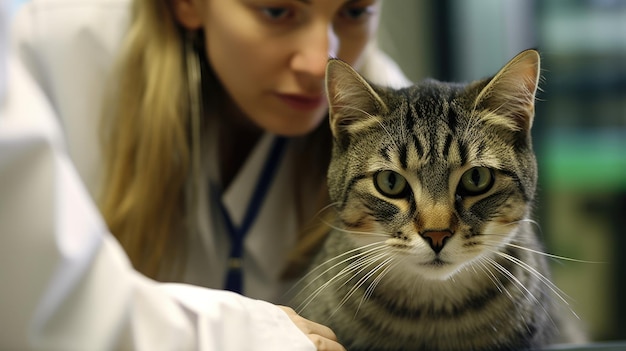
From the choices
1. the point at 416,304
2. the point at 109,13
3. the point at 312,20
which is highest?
the point at 312,20

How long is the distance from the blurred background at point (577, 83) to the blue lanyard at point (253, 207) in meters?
0.80

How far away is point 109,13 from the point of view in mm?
1104

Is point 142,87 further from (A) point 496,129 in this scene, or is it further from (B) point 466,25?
(B) point 466,25

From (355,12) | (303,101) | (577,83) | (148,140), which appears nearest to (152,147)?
(148,140)

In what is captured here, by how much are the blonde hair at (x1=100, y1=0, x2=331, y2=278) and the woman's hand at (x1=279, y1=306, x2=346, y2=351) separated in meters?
0.26

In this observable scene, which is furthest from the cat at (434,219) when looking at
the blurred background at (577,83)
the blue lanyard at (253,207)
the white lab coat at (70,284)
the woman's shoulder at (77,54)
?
the blurred background at (577,83)

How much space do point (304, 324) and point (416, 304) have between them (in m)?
0.19

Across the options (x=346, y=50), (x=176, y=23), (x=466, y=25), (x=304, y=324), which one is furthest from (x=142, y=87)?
(x=466, y=25)

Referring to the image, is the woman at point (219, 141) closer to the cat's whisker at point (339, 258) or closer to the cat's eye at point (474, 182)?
the cat's whisker at point (339, 258)

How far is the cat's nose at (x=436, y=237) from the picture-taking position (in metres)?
0.69

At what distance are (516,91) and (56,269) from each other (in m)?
0.49

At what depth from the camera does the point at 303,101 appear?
873 mm

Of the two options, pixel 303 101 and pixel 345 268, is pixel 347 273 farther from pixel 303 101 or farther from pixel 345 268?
pixel 303 101

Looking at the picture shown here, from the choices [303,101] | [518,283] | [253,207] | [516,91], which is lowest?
[253,207]
